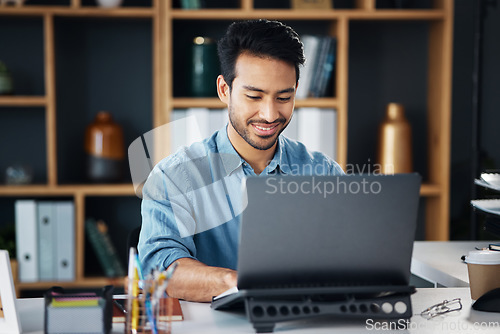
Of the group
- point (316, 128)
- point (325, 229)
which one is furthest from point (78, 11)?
point (325, 229)

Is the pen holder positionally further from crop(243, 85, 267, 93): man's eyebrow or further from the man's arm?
crop(243, 85, 267, 93): man's eyebrow

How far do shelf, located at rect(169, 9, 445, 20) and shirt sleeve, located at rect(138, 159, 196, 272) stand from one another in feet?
4.01

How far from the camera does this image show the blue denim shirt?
1.69 m

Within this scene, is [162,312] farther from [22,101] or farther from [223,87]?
[22,101]

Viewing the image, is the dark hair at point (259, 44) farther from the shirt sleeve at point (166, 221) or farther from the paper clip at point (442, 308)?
the paper clip at point (442, 308)

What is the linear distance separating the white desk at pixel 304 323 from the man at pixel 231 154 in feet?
1.21

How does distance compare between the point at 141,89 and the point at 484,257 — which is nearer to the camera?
the point at 484,257

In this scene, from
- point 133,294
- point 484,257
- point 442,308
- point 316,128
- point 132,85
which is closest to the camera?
point 133,294

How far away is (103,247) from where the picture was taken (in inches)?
116

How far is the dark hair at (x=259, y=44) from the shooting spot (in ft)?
5.79

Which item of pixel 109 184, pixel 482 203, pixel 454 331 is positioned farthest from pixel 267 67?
pixel 109 184

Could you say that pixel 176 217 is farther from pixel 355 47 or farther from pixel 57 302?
pixel 355 47

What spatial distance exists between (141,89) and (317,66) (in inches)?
34.4

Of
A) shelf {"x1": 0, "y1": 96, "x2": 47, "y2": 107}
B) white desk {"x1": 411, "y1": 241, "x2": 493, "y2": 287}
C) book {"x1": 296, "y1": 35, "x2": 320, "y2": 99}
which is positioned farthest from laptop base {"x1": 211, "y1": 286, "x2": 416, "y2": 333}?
shelf {"x1": 0, "y1": 96, "x2": 47, "y2": 107}
